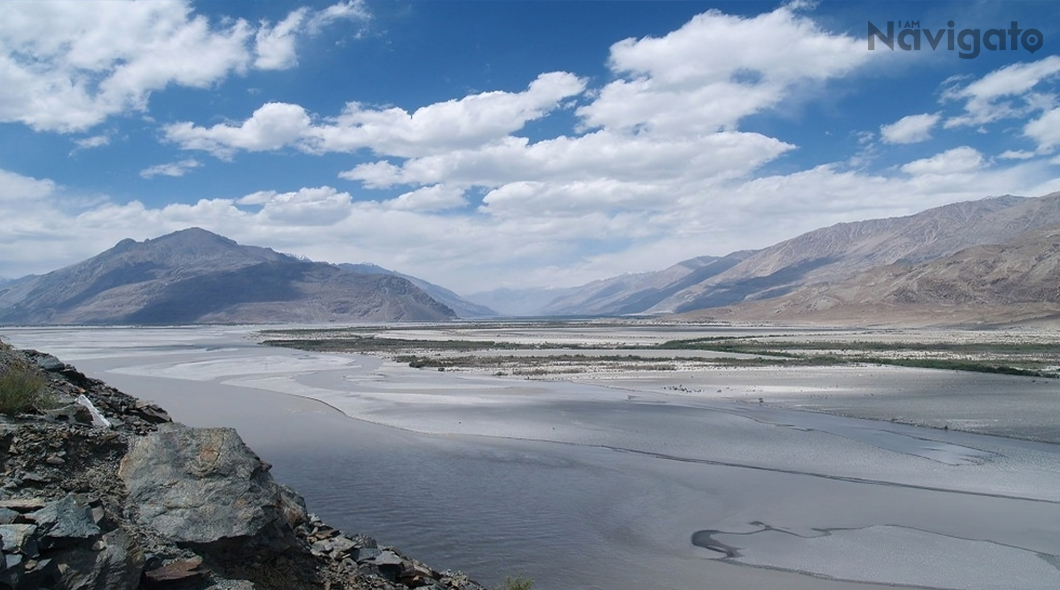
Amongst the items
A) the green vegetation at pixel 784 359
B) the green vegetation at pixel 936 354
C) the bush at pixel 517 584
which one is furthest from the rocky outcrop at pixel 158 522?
the green vegetation at pixel 936 354

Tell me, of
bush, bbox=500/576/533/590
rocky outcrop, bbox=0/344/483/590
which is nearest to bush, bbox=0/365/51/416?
rocky outcrop, bbox=0/344/483/590

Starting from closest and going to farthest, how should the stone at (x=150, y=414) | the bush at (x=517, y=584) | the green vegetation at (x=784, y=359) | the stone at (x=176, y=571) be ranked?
1. the stone at (x=176, y=571)
2. the bush at (x=517, y=584)
3. the stone at (x=150, y=414)
4. the green vegetation at (x=784, y=359)

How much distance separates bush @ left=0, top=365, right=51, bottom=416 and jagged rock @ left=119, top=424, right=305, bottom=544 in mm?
1512

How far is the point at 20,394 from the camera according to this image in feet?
26.1

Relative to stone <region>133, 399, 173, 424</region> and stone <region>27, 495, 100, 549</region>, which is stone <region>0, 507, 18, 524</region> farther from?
stone <region>133, 399, 173, 424</region>

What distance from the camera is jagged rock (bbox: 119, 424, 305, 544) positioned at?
6414mm

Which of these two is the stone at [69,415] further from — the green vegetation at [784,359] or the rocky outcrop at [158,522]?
the green vegetation at [784,359]

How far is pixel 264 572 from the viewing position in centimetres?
657

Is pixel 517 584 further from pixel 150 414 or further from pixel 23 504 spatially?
pixel 150 414

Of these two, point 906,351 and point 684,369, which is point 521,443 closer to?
point 684,369

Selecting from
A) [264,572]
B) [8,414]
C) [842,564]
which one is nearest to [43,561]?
[264,572]

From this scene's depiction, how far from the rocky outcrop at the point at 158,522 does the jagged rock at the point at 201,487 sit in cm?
1

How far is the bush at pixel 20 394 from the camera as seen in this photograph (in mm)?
7727

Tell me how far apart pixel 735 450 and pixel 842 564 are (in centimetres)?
769
